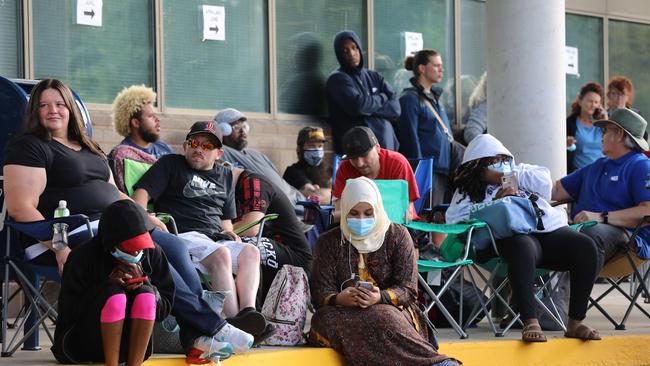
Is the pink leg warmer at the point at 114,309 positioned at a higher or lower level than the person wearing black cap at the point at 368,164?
lower

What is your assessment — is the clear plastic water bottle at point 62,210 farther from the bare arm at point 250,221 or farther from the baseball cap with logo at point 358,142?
the baseball cap with logo at point 358,142

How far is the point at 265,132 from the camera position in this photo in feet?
38.0

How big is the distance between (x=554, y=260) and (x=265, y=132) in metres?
3.82

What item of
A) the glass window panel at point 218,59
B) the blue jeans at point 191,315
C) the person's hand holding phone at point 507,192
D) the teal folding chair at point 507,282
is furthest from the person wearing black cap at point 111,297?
the glass window panel at point 218,59

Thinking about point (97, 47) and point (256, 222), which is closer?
point (256, 222)

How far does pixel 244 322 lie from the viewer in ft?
23.0

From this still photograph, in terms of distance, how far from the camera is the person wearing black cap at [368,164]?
8.70m

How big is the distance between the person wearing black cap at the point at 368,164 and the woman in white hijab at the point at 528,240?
33cm

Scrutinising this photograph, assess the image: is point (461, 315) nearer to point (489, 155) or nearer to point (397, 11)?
point (489, 155)

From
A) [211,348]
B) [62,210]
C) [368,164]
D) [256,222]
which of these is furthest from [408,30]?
[211,348]

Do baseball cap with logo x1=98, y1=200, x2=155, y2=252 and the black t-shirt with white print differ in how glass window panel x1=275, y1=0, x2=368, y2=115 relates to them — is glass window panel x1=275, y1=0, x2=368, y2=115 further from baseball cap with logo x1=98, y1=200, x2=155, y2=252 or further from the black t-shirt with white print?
baseball cap with logo x1=98, y1=200, x2=155, y2=252

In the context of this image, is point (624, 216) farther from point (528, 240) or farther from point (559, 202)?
point (528, 240)

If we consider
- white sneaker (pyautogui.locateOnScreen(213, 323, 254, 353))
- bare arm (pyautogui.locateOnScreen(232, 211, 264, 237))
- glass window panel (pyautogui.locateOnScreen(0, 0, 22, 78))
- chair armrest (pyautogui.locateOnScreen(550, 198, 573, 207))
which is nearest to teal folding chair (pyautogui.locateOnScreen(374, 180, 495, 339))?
bare arm (pyautogui.locateOnScreen(232, 211, 264, 237))

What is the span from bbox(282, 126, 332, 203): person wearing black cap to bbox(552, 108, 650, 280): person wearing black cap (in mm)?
2285
